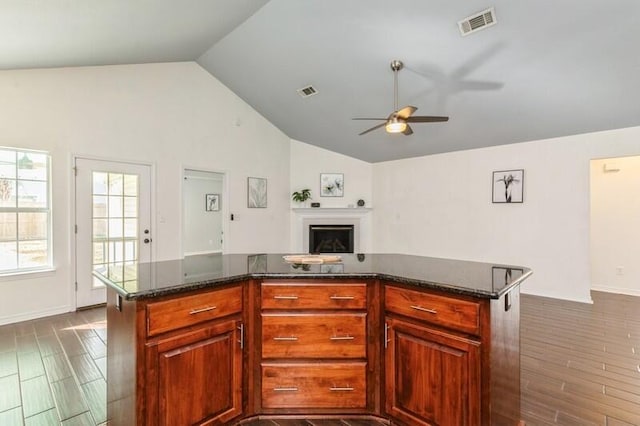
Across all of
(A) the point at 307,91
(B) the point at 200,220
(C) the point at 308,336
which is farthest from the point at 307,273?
(B) the point at 200,220

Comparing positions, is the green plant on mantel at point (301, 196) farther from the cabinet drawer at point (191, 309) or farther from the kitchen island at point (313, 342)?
the cabinet drawer at point (191, 309)

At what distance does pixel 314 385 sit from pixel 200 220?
718cm

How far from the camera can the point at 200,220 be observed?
27.8ft

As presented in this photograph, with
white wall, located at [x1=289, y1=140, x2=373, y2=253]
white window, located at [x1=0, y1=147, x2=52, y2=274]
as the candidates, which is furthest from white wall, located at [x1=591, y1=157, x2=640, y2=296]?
white window, located at [x1=0, y1=147, x2=52, y2=274]

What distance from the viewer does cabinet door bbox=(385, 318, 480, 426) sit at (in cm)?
160

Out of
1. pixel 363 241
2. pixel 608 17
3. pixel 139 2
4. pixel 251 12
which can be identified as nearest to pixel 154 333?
pixel 139 2

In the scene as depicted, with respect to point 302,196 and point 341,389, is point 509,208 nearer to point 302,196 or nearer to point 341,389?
point 302,196

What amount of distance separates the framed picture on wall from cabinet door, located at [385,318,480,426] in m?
7.34

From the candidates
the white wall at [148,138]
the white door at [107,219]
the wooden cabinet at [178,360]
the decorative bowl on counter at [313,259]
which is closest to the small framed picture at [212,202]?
the white wall at [148,138]

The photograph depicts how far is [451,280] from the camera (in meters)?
1.73

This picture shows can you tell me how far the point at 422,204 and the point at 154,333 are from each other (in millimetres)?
5707

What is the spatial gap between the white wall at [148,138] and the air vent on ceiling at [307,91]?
1384 mm

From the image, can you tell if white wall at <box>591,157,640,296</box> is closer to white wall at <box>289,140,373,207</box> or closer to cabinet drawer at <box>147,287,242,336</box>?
white wall at <box>289,140,373,207</box>

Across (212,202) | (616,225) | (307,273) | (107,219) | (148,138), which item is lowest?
(307,273)
